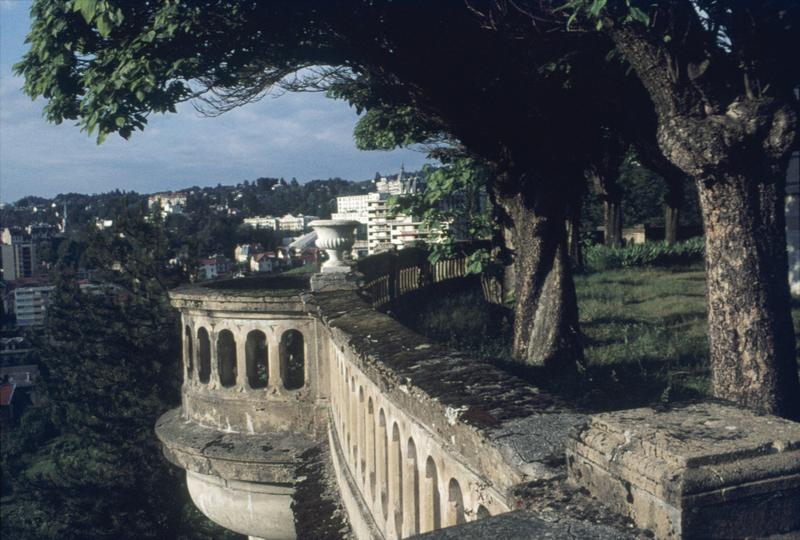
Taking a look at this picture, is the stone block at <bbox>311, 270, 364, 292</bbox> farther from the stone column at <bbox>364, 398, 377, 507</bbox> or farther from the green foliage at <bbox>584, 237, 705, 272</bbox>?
the green foliage at <bbox>584, 237, 705, 272</bbox>

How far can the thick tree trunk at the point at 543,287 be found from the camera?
894cm

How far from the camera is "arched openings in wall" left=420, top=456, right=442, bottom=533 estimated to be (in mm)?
2846

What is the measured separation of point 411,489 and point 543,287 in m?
6.29

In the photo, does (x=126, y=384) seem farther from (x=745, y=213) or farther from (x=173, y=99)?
(x=745, y=213)

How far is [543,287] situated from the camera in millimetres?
9195

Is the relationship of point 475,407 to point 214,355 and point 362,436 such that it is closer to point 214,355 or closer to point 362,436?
point 362,436

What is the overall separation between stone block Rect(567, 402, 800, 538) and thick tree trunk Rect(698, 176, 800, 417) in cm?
393

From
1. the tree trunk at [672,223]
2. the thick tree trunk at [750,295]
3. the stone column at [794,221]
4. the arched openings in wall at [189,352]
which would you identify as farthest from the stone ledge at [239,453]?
the tree trunk at [672,223]

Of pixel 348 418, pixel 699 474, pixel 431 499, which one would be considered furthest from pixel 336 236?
pixel 699 474

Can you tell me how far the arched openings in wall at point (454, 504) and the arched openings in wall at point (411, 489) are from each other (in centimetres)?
52

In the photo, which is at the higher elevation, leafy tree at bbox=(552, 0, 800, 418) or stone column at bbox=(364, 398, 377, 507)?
leafy tree at bbox=(552, 0, 800, 418)

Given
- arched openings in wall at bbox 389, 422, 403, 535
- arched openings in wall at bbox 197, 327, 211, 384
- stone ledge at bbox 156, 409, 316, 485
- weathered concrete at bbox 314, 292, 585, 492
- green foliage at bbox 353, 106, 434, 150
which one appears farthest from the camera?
green foliage at bbox 353, 106, 434, 150

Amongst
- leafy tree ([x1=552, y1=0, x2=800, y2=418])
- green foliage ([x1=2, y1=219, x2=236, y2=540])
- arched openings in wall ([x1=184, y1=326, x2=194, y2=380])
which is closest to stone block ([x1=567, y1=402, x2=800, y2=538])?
leafy tree ([x1=552, y1=0, x2=800, y2=418])

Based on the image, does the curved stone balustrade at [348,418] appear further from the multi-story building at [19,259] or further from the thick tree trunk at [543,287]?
the multi-story building at [19,259]
